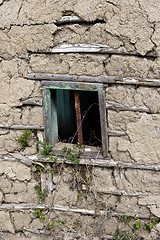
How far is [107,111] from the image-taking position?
3.16m

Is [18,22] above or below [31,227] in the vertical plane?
above

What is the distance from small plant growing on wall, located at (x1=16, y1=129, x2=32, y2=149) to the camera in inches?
135

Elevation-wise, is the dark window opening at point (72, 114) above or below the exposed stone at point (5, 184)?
above

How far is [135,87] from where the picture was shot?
118 inches

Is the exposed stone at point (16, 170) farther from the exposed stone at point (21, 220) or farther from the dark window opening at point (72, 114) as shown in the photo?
the dark window opening at point (72, 114)

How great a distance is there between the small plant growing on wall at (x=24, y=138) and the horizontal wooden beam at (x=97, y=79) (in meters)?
0.73

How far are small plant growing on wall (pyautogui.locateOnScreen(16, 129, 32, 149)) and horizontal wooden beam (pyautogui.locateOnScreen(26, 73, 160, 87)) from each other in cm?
73

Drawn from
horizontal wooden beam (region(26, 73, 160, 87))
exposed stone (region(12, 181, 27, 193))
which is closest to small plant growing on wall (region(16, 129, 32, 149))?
exposed stone (region(12, 181, 27, 193))

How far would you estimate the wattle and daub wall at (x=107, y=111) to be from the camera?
9.43 feet

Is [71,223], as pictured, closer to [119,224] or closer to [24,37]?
[119,224]

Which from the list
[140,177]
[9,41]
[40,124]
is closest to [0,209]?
[40,124]

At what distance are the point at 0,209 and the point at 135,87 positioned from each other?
265cm

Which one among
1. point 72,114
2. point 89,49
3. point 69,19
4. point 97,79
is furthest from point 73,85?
point 72,114

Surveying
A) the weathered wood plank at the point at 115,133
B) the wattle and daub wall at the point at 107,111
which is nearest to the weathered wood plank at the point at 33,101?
the wattle and daub wall at the point at 107,111
